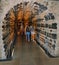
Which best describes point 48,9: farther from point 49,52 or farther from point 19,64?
point 19,64

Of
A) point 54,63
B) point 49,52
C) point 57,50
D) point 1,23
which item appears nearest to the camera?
point 54,63

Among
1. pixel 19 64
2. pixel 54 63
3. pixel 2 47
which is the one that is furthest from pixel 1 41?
pixel 54 63

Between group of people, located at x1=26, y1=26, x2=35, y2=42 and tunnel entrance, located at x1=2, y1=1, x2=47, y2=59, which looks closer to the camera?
tunnel entrance, located at x1=2, y1=1, x2=47, y2=59

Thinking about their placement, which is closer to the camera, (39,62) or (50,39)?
(39,62)

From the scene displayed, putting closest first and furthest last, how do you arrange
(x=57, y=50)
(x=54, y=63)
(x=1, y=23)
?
1. (x=54, y=63)
2. (x=1, y=23)
3. (x=57, y=50)

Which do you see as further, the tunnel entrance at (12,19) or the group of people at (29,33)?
the group of people at (29,33)

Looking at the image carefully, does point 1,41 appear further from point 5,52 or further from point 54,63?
point 54,63

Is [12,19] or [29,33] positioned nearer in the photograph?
[12,19]

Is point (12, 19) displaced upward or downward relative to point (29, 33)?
upward

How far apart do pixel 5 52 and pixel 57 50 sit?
2.05m

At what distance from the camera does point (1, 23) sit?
25.6 feet

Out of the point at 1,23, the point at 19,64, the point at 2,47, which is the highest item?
the point at 1,23

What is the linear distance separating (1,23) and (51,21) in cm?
→ 214

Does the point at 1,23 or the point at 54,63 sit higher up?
the point at 1,23
